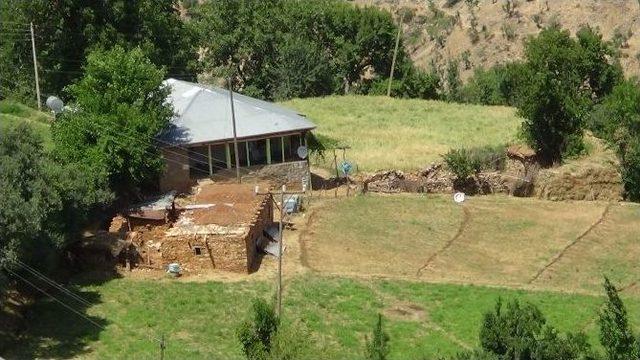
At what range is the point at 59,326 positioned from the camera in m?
31.8

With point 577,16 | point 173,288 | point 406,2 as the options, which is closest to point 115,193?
point 173,288

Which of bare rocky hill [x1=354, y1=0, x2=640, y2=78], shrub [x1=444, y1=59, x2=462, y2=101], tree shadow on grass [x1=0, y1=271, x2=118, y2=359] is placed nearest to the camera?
tree shadow on grass [x1=0, y1=271, x2=118, y2=359]

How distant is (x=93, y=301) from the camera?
3403cm

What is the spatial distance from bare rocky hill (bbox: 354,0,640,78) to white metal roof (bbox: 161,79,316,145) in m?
62.2

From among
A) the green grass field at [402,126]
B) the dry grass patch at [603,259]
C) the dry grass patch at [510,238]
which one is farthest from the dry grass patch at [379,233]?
the green grass field at [402,126]

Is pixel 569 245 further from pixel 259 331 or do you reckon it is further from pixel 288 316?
pixel 259 331

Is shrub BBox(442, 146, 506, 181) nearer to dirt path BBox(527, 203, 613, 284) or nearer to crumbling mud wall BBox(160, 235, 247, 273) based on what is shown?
dirt path BBox(527, 203, 613, 284)

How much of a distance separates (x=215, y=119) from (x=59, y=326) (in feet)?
58.4

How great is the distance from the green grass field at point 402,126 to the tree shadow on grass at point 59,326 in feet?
72.4

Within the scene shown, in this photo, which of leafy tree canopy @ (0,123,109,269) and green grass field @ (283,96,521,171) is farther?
green grass field @ (283,96,521,171)

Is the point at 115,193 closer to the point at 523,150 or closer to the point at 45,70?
the point at 45,70

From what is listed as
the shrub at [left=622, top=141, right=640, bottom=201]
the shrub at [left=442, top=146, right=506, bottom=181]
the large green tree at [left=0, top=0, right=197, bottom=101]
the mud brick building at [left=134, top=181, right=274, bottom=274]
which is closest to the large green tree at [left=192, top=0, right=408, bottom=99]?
the large green tree at [left=0, top=0, right=197, bottom=101]

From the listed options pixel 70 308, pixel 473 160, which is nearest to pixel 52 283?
pixel 70 308

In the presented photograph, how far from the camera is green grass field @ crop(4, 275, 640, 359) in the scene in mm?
31058
